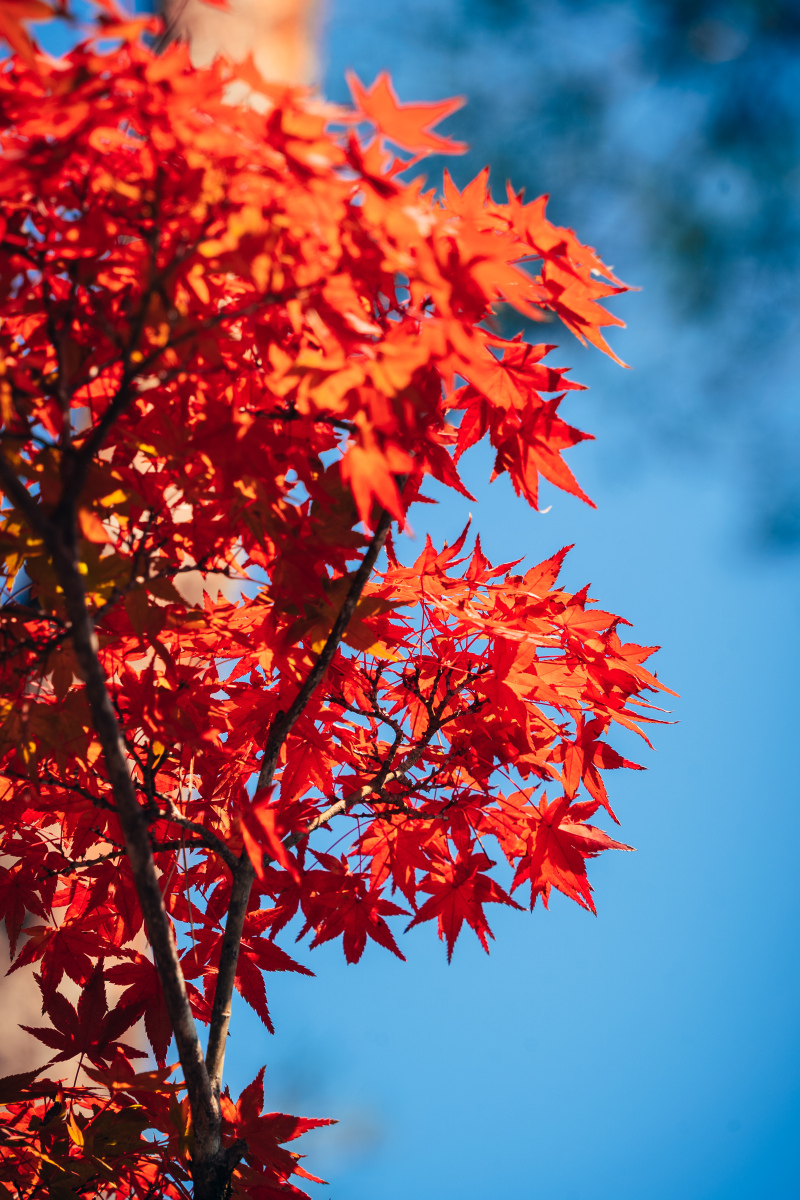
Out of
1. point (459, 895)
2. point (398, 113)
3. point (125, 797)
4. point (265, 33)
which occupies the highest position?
point (265, 33)

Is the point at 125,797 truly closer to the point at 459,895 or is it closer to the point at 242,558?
the point at 242,558

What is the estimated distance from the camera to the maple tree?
458 mm

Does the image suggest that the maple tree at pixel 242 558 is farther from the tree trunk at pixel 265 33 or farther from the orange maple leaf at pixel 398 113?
the tree trunk at pixel 265 33

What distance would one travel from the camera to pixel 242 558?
72 cm

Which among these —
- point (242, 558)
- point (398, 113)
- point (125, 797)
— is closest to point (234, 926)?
point (125, 797)

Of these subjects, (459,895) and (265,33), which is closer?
(459,895)

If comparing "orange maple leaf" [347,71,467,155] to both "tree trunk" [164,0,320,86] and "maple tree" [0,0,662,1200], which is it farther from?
"tree trunk" [164,0,320,86]

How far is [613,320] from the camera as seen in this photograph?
0.63 metres

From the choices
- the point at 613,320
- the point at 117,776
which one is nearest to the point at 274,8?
the point at 613,320

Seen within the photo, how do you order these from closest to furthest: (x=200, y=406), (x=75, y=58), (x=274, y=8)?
1. (x=75, y=58)
2. (x=200, y=406)
3. (x=274, y=8)

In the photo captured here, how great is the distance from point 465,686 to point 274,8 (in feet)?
6.23

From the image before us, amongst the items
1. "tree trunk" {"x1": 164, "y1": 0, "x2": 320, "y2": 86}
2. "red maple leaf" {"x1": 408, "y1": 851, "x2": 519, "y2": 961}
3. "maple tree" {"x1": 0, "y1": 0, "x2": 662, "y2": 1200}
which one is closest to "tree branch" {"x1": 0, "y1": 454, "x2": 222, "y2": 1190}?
"maple tree" {"x1": 0, "y1": 0, "x2": 662, "y2": 1200}

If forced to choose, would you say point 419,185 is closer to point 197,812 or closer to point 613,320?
point 613,320

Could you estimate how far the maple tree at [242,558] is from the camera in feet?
1.50
